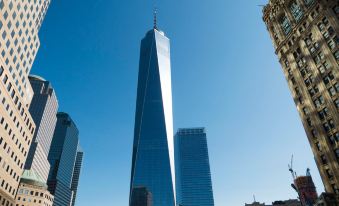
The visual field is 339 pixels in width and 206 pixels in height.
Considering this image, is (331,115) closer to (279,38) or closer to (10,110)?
(279,38)

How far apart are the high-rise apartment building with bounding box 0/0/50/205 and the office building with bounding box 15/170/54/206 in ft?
150

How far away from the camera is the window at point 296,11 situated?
80887 millimetres

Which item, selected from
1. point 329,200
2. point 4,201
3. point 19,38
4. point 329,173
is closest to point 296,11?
point 329,173

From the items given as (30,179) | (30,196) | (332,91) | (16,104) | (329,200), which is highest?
(16,104)

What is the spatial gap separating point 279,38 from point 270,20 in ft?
28.7

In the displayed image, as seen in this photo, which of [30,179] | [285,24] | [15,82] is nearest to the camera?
[15,82]

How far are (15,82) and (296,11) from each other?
3197 inches

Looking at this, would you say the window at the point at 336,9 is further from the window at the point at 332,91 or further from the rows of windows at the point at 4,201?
the rows of windows at the point at 4,201

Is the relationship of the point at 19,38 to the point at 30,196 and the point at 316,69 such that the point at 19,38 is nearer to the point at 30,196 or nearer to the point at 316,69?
the point at 316,69

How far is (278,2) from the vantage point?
89812 mm

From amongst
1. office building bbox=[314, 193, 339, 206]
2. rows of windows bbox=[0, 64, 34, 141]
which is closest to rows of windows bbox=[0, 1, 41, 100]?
rows of windows bbox=[0, 64, 34, 141]

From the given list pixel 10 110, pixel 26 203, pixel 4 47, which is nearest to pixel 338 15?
pixel 4 47

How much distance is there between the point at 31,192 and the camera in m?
132

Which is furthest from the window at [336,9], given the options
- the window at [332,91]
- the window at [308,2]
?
the window at [332,91]
